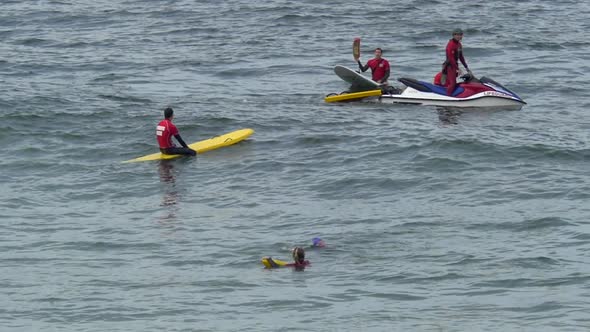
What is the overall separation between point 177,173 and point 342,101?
749 centimetres

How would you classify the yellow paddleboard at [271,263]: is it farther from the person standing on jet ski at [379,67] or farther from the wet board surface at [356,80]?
the person standing on jet ski at [379,67]

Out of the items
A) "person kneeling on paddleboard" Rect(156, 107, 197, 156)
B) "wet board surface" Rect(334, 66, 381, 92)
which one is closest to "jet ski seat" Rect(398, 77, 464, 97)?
"wet board surface" Rect(334, 66, 381, 92)

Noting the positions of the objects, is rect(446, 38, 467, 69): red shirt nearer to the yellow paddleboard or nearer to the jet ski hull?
the jet ski hull

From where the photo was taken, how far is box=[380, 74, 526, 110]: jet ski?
98.1 feet

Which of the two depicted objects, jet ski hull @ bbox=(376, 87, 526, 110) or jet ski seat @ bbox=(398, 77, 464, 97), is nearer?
jet ski hull @ bbox=(376, 87, 526, 110)

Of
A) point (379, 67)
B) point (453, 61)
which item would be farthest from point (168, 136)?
point (379, 67)

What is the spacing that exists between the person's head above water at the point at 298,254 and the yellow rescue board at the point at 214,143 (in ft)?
26.4

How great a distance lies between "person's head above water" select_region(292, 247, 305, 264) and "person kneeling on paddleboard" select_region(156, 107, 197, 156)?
771 centimetres

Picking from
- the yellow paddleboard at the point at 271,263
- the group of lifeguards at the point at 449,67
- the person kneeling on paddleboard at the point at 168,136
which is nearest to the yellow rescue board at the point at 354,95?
the group of lifeguards at the point at 449,67

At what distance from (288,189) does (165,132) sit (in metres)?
3.28

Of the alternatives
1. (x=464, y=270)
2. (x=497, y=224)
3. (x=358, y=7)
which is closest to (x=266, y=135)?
(x=497, y=224)

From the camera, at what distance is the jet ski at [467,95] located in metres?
29.9

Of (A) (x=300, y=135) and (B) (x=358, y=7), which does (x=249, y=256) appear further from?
(B) (x=358, y=7)

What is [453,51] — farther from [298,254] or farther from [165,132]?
[298,254]
